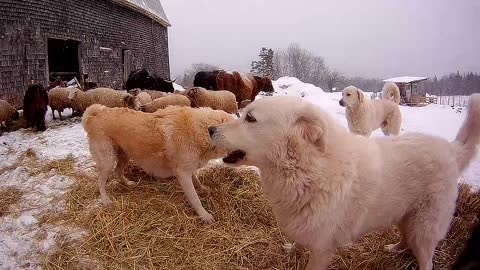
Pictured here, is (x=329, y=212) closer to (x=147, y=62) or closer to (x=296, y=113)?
(x=296, y=113)

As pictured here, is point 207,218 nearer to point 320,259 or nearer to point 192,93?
point 320,259

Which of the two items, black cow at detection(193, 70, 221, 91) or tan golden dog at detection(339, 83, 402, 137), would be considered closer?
tan golden dog at detection(339, 83, 402, 137)

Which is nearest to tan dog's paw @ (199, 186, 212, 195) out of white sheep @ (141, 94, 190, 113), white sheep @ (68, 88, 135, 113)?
white sheep @ (141, 94, 190, 113)

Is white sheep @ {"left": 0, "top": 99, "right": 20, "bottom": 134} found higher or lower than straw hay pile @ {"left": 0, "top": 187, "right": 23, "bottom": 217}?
higher

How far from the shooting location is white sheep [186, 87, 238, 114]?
41.7 ft

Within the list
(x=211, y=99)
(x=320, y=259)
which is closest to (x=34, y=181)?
(x=320, y=259)

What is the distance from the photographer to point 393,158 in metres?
3.12

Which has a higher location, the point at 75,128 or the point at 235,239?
the point at 75,128

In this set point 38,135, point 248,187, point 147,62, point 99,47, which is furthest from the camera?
point 147,62

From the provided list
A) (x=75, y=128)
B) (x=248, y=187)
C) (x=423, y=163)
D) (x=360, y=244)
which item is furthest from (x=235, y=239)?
(x=75, y=128)

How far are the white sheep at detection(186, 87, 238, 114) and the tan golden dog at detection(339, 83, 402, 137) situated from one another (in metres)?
5.01

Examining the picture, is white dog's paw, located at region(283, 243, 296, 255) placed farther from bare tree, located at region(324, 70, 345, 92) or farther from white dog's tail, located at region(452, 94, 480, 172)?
bare tree, located at region(324, 70, 345, 92)

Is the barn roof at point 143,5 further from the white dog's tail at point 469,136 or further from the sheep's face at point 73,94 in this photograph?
the white dog's tail at point 469,136

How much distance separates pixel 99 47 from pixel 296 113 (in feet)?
66.8
